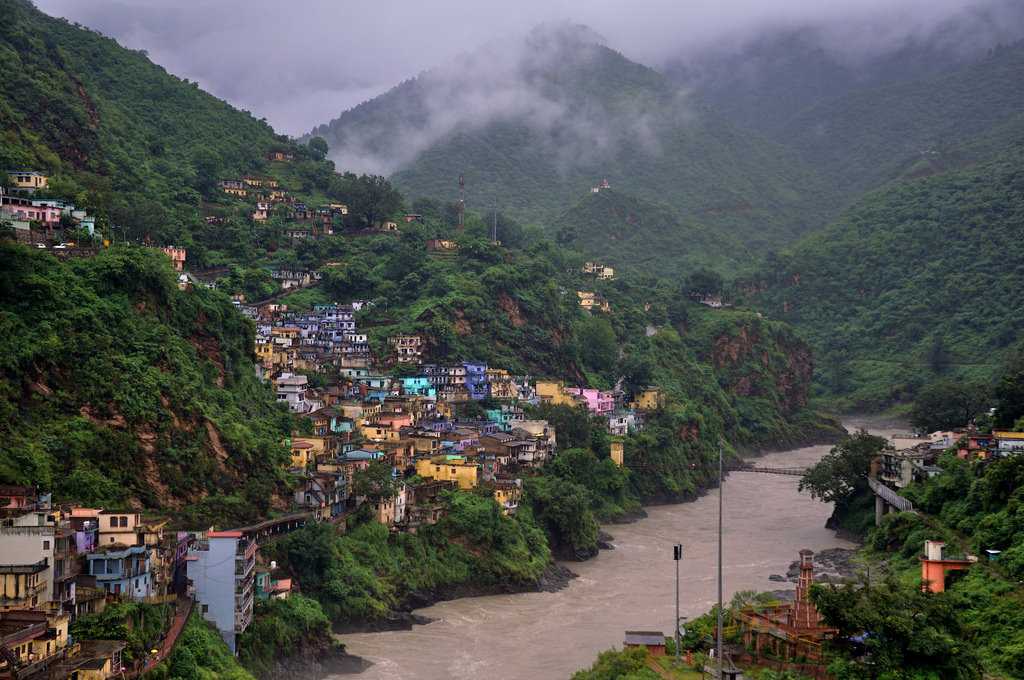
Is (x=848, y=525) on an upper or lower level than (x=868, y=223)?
lower

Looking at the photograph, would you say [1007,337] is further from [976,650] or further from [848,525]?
[976,650]

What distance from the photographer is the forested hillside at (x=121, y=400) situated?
1188 inches

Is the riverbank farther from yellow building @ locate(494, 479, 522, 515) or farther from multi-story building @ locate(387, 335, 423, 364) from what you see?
multi-story building @ locate(387, 335, 423, 364)

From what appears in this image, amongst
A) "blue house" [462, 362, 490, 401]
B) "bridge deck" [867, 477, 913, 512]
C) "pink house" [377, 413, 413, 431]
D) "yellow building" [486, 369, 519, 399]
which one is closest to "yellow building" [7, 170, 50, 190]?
"pink house" [377, 413, 413, 431]

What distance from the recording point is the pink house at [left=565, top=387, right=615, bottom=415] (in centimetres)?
5819

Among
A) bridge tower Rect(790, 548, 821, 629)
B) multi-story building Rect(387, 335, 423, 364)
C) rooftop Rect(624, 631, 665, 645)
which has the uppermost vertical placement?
multi-story building Rect(387, 335, 423, 364)

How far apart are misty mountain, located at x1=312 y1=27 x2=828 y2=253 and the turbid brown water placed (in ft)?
232

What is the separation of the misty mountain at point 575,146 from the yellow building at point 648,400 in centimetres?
5520

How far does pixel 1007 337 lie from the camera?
265 ft

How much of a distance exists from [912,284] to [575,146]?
5904 centimetres

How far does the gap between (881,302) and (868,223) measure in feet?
45.4

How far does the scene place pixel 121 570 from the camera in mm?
24859

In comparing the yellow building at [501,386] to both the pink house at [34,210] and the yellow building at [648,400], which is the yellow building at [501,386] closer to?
the yellow building at [648,400]

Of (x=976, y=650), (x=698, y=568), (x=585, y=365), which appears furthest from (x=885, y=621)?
(x=585, y=365)
